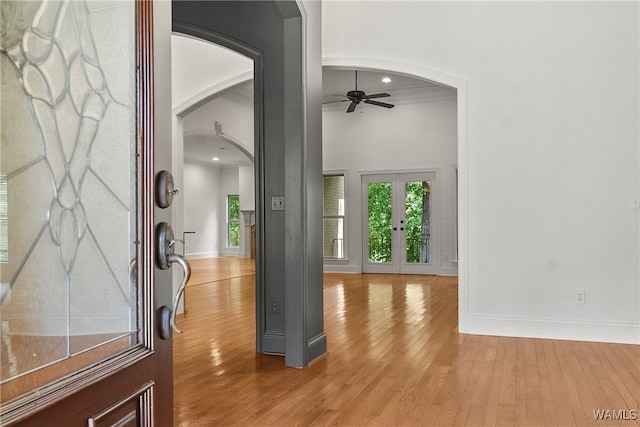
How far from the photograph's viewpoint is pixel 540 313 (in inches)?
171

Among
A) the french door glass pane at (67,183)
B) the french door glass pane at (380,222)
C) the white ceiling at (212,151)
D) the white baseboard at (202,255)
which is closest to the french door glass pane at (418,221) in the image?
the french door glass pane at (380,222)

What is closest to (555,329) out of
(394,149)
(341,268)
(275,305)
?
(275,305)

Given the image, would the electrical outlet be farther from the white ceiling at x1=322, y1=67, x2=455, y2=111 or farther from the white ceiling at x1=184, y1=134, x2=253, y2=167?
the white ceiling at x1=184, y1=134, x2=253, y2=167

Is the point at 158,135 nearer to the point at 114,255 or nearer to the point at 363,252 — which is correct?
the point at 114,255

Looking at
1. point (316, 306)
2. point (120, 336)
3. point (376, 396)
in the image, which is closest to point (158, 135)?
point (120, 336)

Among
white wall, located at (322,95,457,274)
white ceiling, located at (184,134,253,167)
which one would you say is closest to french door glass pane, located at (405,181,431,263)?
white wall, located at (322,95,457,274)

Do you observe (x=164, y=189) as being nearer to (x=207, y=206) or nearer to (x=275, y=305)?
(x=275, y=305)

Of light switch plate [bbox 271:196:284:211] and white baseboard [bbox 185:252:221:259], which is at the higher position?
light switch plate [bbox 271:196:284:211]

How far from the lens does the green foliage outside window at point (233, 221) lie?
15.7 m

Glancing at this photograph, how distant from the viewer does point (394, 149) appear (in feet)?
31.1

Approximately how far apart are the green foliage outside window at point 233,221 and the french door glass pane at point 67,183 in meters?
14.8

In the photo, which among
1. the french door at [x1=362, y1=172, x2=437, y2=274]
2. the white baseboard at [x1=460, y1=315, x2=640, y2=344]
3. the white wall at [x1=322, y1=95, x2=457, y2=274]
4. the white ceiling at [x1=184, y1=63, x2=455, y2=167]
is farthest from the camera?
the french door at [x1=362, y1=172, x2=437, y2=274]

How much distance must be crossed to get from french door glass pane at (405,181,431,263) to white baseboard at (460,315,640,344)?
492 centimetres

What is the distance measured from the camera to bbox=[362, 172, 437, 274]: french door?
30.7ft
